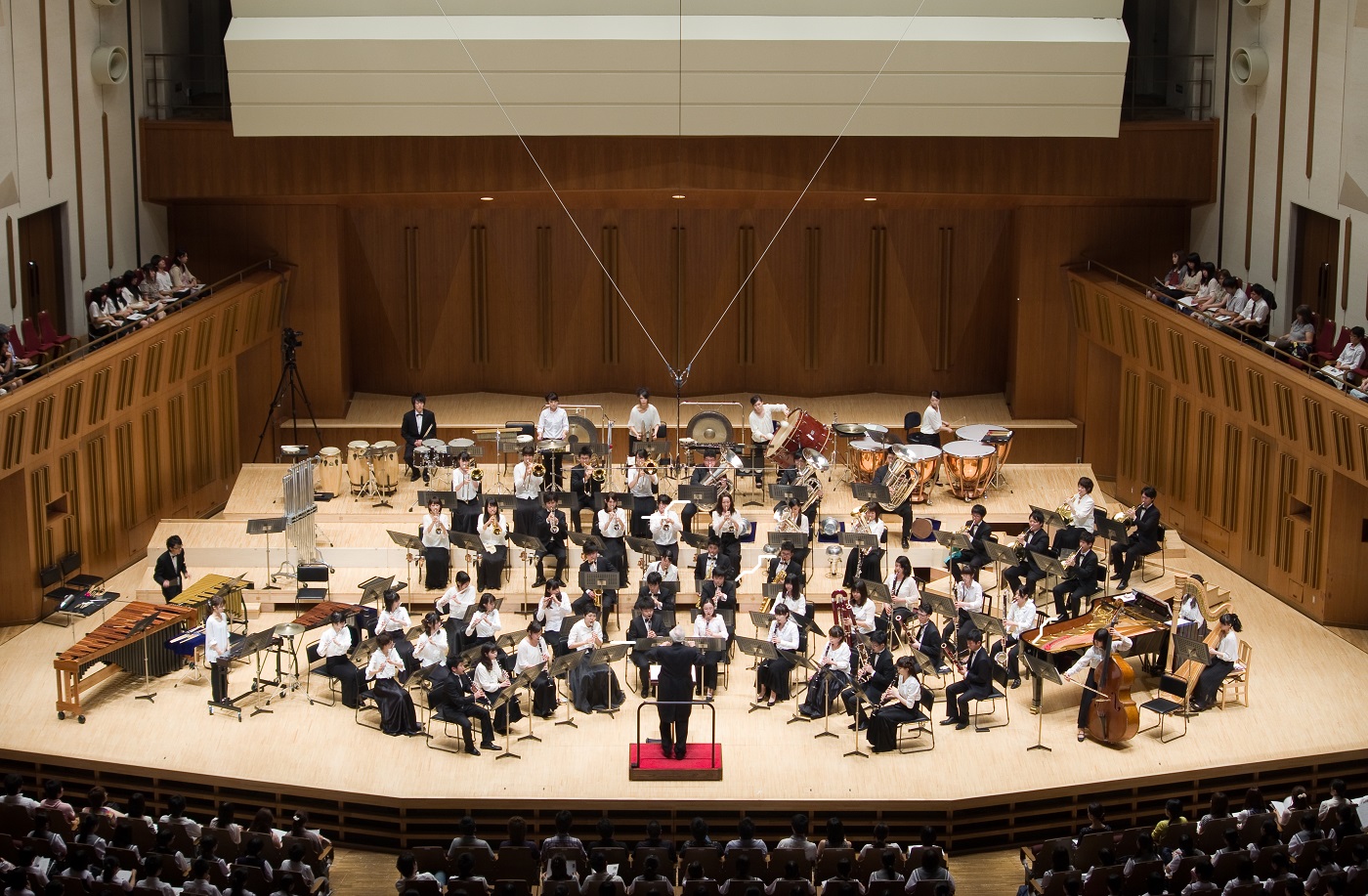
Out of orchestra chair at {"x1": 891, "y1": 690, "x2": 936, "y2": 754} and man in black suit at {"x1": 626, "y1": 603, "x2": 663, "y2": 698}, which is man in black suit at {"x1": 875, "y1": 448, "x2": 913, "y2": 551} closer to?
man in black suit at {"x1": 626, "y1": 603, "x2": 663, "y2": 698}

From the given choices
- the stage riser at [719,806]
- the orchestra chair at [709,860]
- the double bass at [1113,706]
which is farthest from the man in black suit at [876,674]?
the orchestra chair at [709,860]

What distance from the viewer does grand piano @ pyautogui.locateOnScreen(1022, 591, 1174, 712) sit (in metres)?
15.9

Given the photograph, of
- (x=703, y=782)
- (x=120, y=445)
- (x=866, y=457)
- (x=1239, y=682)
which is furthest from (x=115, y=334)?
(x=1239, y=682)

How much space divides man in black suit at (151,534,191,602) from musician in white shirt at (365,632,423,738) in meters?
2.94

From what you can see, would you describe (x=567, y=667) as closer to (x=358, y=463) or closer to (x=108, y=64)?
(x=358, y=463)

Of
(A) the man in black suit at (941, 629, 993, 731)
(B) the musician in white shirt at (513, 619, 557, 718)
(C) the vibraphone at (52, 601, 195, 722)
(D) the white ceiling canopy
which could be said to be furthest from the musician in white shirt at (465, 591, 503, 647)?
(D) the white ceiling canopy

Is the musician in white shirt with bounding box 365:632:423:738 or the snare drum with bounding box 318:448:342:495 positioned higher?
the snare drum with bounding box 318:448:342:495

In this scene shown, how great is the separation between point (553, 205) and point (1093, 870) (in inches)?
528

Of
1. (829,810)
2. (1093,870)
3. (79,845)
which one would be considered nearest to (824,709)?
(829,810)

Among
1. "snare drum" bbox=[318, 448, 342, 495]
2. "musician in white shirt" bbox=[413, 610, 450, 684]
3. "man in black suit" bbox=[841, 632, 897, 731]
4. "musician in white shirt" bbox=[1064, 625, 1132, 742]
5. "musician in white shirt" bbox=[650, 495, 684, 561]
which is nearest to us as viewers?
"musician in white shirt" bbox=[1064, 625, 1132, 742]

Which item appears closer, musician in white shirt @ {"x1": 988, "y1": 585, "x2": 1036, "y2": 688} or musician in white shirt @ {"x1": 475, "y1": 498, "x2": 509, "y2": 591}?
musician in white shirt @ {"x1": 988, "y1": 585, "x2": 1036, "y2": 688}

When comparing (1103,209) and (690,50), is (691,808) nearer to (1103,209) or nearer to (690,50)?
(690,50)

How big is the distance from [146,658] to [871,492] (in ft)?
23.0

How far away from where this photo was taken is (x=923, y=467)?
20.1 metres
